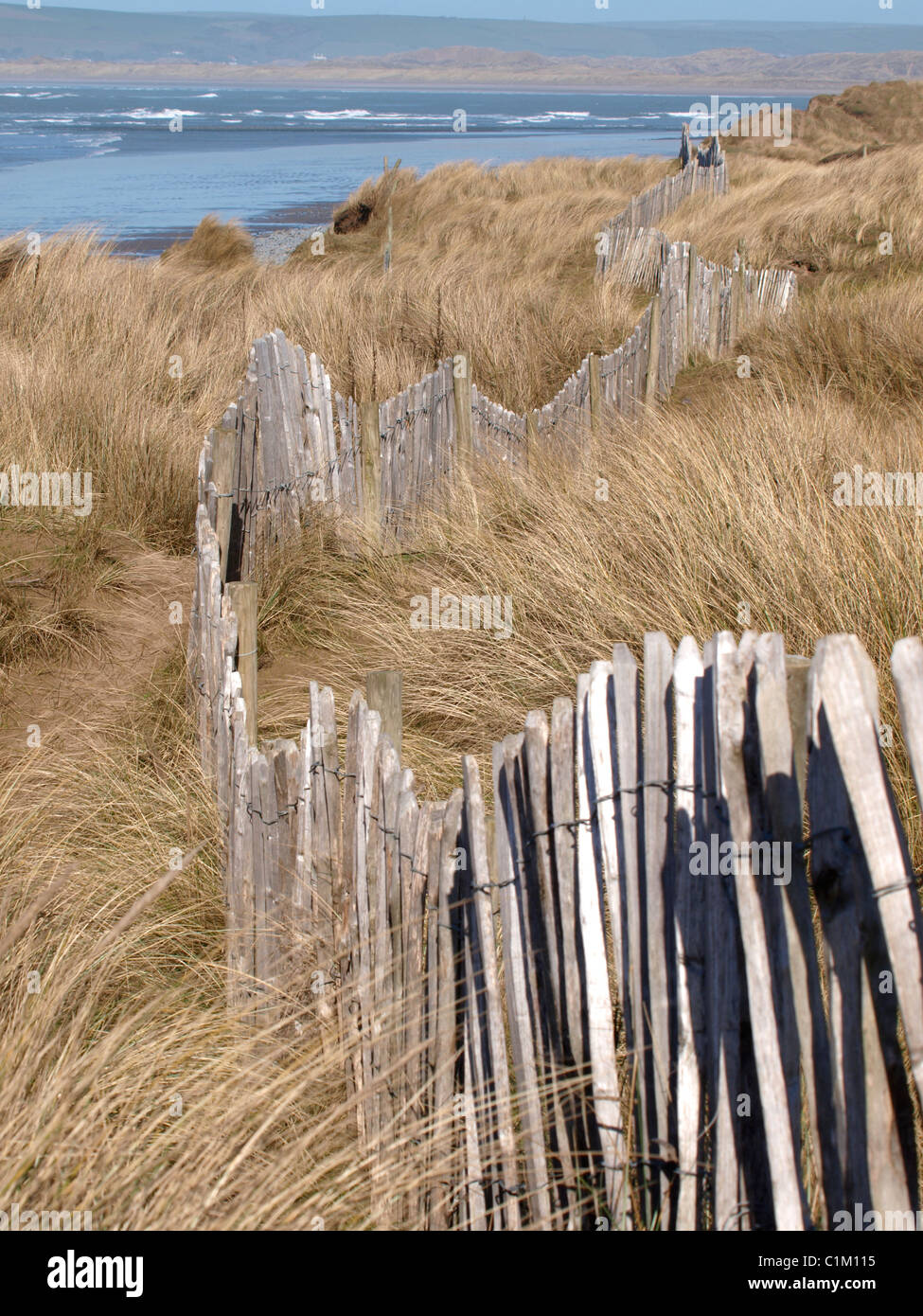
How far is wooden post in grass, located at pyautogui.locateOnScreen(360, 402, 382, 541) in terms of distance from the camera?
19.7 ft

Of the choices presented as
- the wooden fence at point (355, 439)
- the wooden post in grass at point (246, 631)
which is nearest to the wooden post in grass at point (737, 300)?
the wooden fence at point (355, 439)

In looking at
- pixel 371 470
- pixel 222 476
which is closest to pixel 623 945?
pixel 222 476

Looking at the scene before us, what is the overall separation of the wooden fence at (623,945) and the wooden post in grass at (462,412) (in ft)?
11.7

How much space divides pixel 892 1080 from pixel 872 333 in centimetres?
748

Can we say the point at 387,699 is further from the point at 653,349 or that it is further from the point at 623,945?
the point at 653,349

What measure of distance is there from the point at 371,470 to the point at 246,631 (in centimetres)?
278

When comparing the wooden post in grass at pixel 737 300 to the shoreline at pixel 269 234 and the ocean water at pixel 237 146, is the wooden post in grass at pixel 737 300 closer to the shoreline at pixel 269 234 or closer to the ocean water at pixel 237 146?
the ocean water at pixel 237 146

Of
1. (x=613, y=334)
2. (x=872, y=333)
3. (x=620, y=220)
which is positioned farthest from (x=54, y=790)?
(x=620, y=220)

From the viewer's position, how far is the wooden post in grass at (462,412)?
628 cm

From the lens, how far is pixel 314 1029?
268cm

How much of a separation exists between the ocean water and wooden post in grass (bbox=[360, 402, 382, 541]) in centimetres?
813

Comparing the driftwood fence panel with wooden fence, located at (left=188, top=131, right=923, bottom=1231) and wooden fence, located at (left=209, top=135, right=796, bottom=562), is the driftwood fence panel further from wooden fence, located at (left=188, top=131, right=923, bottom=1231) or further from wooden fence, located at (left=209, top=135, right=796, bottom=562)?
wooden fence, located at (left=209, top=135, right=796, bottom=562)

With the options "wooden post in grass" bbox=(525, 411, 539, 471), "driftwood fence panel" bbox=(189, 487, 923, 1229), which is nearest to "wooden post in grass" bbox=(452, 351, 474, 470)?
"wooden post in grass" bbox=(525, 411, 539, 471)

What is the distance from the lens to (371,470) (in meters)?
6.09
